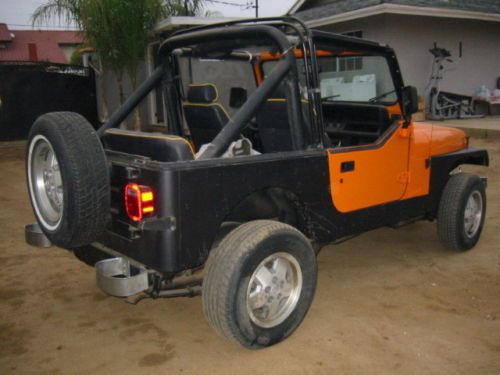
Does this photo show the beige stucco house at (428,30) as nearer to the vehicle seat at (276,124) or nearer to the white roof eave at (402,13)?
the white roof eave at (402,13)

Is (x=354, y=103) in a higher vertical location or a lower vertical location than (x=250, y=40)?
lower

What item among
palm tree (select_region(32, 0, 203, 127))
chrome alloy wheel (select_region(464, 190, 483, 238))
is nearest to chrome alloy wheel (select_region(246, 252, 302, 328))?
chrome alloy wheel (select_region(464, 190, 483, 238))

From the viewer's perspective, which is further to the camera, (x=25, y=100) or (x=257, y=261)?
(x=25, y=100)

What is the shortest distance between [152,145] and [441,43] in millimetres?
12895

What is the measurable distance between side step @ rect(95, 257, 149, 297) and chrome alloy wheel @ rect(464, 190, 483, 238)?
3.24 meters

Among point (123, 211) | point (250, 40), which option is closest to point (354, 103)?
point (250, 40)

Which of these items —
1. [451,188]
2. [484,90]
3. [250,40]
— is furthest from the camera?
[484,90]

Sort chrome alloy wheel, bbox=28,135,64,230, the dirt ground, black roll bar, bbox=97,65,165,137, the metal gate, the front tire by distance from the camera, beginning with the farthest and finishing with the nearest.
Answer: the metal gate, black roll bar, bbox=97,65,165,137, chrome alloy wheel, bbox=28,135,64,230, the dirt ground, the front tire

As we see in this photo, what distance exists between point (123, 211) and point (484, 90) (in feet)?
45.7

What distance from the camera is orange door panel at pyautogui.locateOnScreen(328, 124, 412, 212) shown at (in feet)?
11.2

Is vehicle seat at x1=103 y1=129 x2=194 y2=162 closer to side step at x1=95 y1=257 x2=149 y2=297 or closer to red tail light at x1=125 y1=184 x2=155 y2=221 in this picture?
red tail light at x1=125 y1=184 x2=155 y2=221

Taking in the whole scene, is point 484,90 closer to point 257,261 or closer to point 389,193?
point 389,193

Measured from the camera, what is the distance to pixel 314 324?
3365 millimetres

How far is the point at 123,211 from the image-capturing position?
2.82m
